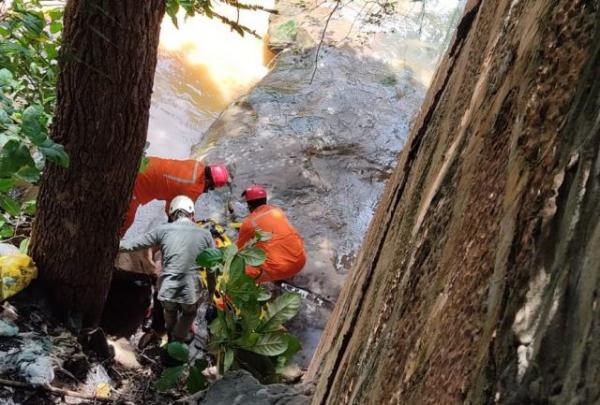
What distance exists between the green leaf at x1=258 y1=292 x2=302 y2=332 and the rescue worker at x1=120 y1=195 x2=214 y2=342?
91 centimetres

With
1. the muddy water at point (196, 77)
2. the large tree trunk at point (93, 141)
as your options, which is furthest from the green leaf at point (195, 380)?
the muddy water at point (196, 77)

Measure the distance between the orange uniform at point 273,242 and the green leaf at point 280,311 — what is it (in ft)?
3.58

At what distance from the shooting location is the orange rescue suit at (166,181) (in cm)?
506

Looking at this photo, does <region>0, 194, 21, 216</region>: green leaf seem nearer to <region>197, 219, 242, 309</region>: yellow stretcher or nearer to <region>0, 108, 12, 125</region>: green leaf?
<region>0, 108, 12, 125</region>: green leaf

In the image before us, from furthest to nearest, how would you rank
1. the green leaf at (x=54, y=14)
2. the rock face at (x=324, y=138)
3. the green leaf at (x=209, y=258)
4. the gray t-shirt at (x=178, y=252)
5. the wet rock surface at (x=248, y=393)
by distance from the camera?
1. the rock face at (x=324, y=138)
2. the gray t-shirt at (x=178, y=252)
3. the green leaf at (x=209, y=258)
4. the green leaf at (x=54, y=14)
5. the wet rock surface at (x=248, y=393)

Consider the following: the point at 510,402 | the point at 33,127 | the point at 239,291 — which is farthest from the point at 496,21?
the point at 239,291

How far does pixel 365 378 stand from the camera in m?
1.53

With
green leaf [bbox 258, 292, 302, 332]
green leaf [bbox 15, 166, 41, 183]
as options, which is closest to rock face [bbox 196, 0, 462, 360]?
green leaf [bbox 258, 292, 302, 332]

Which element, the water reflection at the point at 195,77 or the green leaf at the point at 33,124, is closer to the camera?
the green leaf at the point at 33,124

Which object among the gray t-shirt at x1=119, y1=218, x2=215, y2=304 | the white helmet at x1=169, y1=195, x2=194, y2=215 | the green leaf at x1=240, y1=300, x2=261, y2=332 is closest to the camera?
the green leaf at x1=240, y1=300, x2=261, y2=332

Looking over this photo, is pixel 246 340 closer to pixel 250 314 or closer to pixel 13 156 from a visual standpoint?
pixel 250 314

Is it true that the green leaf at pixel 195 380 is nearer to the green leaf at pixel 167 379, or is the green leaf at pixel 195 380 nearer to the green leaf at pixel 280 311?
the green leaf at pixel 167 379

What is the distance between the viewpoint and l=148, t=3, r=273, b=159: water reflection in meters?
9.20

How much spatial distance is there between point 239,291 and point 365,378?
2.23 m
